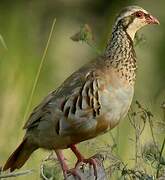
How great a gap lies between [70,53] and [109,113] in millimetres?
5275

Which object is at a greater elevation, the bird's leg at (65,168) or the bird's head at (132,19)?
the bird's head at (132,19)

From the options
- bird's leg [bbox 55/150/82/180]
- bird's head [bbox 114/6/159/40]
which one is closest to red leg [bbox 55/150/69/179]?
bird's leg [bbox 55/150/82/180]

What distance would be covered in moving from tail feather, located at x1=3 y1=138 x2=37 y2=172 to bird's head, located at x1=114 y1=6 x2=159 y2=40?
0.79 m

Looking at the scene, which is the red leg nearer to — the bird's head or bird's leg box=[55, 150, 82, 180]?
bird's leg box=[55, 150, 82, 180]

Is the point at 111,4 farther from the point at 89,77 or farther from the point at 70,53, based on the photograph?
the point at 89,77

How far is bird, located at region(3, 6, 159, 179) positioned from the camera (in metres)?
5.01

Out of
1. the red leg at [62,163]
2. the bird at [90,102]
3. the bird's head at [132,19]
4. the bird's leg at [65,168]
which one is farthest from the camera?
the bird's head at [132,19]

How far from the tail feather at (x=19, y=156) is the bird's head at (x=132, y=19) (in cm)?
79

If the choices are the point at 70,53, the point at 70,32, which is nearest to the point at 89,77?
the point at 70,53

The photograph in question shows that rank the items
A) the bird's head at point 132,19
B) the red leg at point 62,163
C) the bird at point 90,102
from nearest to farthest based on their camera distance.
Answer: the red leg at point 62,163 → the bird at point 90,102 → the bird's head at point 132,19

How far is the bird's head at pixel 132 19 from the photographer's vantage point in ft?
17.3

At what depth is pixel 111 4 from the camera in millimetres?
12984

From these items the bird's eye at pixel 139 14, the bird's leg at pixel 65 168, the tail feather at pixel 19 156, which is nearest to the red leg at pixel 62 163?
the bird's leg at pixel 65 168

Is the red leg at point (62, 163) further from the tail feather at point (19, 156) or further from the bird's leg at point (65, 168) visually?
the tail feather at point (19, 156)
